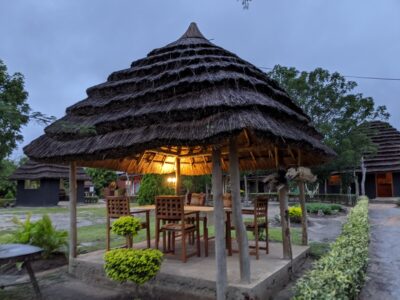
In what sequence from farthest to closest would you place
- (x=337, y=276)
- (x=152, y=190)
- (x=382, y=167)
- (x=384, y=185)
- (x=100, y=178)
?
1. (x=100, y=178)
2. (x=384, y=185)
3. (x=382, y=167)
4. (x=152, y=190)
5. (x=337, y=276)

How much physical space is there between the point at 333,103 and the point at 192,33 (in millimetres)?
16250

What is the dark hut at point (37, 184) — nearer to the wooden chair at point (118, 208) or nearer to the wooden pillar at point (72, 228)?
the wooden pillar at point (72, 228)

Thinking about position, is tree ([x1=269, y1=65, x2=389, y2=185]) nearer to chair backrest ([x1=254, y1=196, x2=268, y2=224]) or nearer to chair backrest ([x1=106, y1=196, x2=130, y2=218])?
chair backrest ([x1=254, y1=196, x2=268, y2=224])

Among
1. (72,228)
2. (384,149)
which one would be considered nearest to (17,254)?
(72,228)

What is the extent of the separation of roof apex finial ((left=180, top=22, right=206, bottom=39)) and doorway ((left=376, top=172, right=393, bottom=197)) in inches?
977

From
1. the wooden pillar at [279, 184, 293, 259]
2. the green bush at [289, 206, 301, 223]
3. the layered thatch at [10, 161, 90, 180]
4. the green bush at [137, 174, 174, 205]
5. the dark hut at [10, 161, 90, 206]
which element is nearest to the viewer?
the wooden pillar at [279, 184, 293, 259]

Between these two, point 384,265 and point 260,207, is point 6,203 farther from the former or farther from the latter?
point 384,265

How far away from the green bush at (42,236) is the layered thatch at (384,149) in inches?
881

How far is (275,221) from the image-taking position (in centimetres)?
1380

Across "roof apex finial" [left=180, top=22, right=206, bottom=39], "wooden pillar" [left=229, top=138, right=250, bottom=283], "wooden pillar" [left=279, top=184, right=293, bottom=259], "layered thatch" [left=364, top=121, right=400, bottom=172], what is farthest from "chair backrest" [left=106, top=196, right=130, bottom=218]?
"layered thatch" [left=364, top=121, right=400, bottom=172]

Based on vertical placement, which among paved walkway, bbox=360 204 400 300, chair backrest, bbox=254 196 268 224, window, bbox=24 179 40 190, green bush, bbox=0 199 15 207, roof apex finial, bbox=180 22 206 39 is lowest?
paved walkway, bbox=360 204 400 300

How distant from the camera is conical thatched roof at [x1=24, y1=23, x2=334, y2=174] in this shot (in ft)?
13.9

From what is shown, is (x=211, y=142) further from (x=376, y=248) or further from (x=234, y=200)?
(x=376, y=248)

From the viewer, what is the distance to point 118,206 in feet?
19.9
